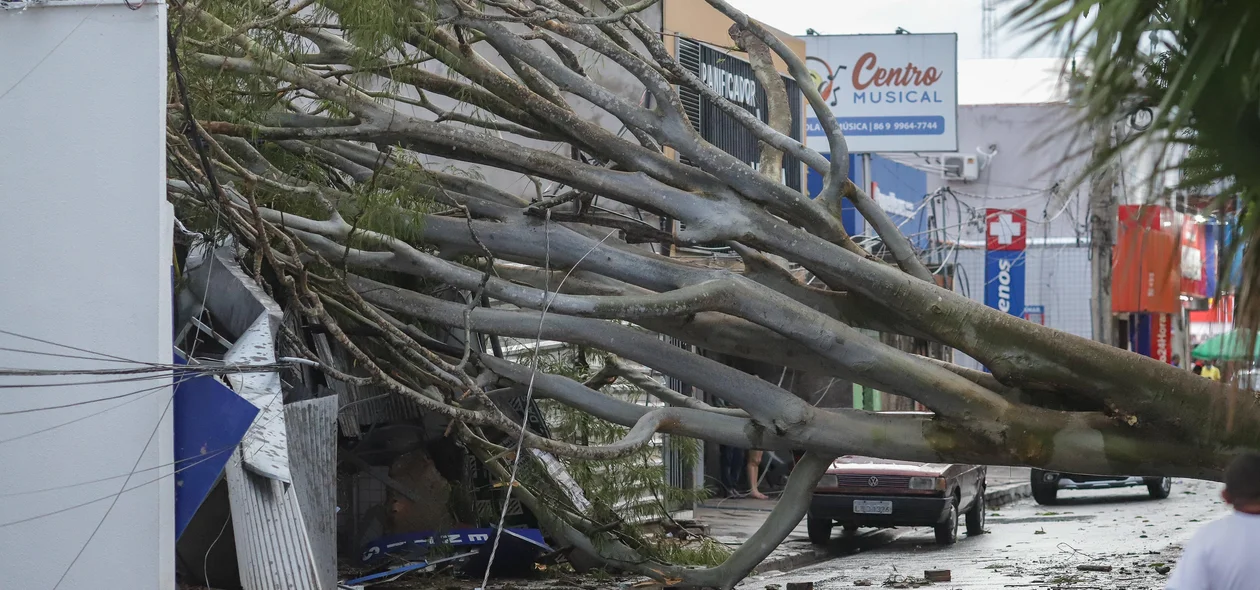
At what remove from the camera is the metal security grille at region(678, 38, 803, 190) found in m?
18.6

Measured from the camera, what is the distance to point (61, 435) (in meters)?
6.97

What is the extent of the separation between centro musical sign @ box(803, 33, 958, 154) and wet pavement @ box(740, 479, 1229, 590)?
913 centimetres

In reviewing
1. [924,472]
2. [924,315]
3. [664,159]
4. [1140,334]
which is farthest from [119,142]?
[1140,334]

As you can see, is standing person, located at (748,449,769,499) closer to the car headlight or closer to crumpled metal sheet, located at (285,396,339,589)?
the car headlight

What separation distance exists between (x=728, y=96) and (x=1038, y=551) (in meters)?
8.32

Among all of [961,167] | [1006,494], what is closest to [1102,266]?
[1006,494]

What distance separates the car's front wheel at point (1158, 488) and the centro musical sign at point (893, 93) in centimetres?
863

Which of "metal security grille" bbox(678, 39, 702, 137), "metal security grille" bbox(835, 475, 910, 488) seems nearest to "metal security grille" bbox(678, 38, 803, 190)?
"metal security grille" bbox(678, 39, 702, 137)

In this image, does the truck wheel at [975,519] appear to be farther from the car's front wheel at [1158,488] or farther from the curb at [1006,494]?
the car's front wheel at [1158,488]

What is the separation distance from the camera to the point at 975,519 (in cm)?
1727

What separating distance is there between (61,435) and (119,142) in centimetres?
163

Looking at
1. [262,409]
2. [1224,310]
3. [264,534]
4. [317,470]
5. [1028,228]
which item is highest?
[1028,228]

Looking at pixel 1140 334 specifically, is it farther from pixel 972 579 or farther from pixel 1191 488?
pixel 972 579

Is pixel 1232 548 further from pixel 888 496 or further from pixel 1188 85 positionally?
pixel 888 496
